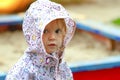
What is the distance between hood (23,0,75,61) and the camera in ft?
6.66

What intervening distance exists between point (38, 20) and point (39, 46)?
0.35 feet

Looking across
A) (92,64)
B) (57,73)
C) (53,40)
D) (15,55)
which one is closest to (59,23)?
(53,40)

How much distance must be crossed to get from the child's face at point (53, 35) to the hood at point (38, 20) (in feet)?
0.15

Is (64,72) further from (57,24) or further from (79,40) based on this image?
(79,40)

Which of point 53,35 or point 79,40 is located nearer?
point 53,35

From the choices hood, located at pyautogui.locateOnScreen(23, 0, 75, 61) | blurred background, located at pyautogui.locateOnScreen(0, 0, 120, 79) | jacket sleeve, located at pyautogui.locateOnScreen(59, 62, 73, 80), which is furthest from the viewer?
blurred background, located at pyautogui.locateOnScreen(0, 0, 120, 79)

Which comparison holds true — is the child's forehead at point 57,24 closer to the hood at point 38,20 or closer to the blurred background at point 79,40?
the hood at point 38,20

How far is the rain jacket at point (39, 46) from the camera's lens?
6.69ft

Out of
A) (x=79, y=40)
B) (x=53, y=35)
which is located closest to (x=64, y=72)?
(x=53, y=35)

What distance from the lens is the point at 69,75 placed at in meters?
2.23

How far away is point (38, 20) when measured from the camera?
2.04m

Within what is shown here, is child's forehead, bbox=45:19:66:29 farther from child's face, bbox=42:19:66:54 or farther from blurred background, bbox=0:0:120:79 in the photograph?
blurred background, bbox=0:0:120:79

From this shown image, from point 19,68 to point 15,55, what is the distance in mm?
2259

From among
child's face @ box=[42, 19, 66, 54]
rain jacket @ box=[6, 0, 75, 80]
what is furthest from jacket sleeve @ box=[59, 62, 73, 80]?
child's face @ box=[42, 19, 66, 54]
